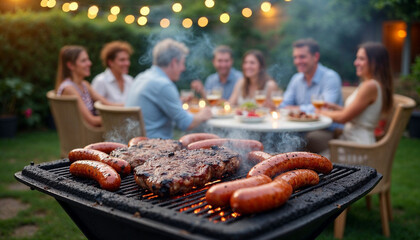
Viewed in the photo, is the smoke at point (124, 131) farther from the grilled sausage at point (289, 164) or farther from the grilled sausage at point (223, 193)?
the grilled sausage at point (223, 193)

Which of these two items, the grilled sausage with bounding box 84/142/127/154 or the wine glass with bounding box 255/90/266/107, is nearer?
the grilled sausage with bounding box 84/142/127/154

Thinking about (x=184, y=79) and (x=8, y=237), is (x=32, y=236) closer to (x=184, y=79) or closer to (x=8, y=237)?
(x=8, y=237)

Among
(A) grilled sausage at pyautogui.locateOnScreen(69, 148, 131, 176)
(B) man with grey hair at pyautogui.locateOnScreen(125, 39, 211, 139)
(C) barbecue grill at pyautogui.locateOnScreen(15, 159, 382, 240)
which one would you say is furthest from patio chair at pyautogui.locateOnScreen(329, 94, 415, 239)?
(A) grilled sausage at pyautogui.locateOnScreen(69, 148, 131, 176)

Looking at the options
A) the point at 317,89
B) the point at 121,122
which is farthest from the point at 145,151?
the point at 317,89

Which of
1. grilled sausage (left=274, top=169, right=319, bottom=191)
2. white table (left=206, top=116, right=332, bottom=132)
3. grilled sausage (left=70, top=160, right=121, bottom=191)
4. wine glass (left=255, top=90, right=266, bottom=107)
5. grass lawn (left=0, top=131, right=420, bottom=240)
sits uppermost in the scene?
wine glass (left=255, top=90, right=266, bottom=107)

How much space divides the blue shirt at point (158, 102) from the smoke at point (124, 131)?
0.48 metres

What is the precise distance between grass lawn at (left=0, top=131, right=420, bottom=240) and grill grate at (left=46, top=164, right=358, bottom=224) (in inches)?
89.2

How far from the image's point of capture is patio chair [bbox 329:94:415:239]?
424cm

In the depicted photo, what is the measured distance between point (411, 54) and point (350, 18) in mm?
3296

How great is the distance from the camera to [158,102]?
4941 millimetres

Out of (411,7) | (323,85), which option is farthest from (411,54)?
(323,85)

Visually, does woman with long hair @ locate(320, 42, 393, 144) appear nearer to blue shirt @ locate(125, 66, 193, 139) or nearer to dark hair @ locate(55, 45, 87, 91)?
blue shirt @ locate(125, 66, 193, 139)

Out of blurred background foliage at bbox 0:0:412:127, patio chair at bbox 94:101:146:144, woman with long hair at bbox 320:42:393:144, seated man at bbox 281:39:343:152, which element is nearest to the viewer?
patio chair at bbox 94:101:146:144

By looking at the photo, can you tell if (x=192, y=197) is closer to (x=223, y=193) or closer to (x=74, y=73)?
(x=223, y=193)
